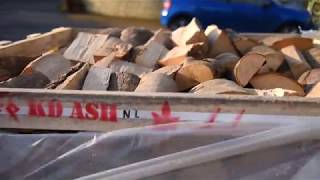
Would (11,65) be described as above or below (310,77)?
below

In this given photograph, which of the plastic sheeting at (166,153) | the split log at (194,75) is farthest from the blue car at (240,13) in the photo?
the plastic sheeting at (166,153)

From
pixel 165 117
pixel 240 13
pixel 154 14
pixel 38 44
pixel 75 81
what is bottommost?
pixel 154 14

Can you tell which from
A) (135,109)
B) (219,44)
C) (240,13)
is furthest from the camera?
(240,13)

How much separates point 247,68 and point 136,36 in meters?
1.25

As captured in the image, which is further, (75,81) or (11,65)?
(11,65)

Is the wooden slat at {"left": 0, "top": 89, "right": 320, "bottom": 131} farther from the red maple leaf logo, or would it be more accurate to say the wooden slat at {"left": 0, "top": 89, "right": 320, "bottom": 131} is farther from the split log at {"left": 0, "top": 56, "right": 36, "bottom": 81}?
the split log at {"left": 0, "top": 56, "right": 36, "bottom": 81}

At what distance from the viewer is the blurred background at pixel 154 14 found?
13062mm

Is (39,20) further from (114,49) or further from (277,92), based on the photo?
(277,92)

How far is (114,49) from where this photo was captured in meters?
3.59

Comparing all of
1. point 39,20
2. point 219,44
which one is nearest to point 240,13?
point 39,20

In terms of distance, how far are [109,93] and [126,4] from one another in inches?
646

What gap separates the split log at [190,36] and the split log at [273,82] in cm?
70

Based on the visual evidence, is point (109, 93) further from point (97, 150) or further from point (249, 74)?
point (249, 74)

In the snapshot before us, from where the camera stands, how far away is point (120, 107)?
2471 millimetres
